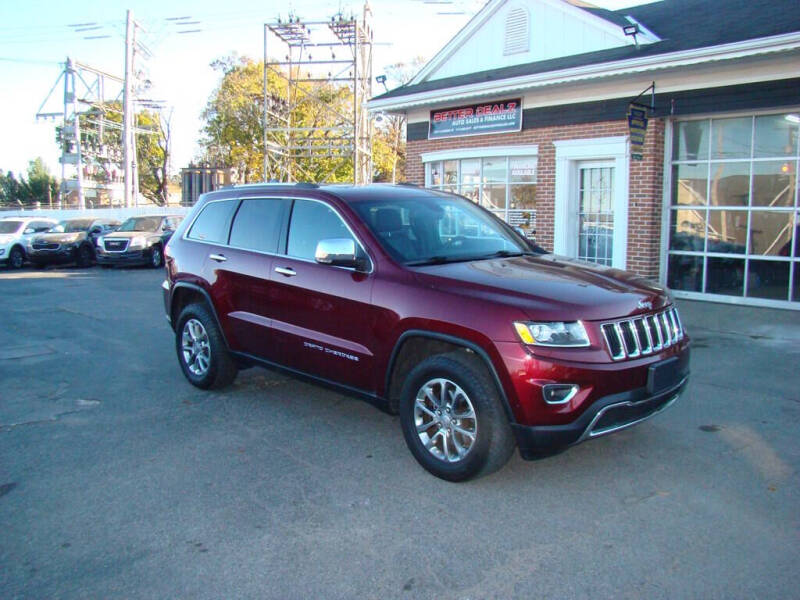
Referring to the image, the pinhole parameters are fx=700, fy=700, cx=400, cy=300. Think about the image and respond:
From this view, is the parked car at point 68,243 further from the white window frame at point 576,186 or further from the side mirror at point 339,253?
the side mirror at point 339,253

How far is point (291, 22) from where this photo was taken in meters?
25.7

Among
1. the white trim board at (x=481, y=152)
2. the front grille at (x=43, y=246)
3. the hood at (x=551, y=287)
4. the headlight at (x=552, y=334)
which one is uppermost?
the white trim board at (x=481, y=152)

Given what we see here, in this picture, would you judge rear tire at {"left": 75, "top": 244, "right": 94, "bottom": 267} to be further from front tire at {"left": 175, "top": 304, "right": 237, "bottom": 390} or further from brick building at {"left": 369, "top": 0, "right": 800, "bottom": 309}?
front tire at {"left": 175, "top": 304, "right": 237, "bottom": 390}

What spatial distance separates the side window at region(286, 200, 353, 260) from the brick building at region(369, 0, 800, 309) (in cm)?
679

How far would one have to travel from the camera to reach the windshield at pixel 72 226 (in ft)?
72.0

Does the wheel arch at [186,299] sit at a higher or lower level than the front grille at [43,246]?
lower

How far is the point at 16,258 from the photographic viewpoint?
21.6 meters

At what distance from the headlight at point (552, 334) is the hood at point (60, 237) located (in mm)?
20068

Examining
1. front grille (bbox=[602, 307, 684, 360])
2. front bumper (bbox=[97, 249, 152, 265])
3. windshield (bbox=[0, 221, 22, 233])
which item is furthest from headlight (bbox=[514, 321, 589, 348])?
windshield (bbox=[0, 221, 22, 233])

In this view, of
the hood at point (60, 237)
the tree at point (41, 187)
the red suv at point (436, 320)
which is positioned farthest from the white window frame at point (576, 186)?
the tree at point (41, 187)

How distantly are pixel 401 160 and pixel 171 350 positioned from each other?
46.3 metres

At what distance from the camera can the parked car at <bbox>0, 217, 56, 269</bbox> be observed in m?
21.2

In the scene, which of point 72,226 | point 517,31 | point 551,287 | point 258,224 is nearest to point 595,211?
point 517,31

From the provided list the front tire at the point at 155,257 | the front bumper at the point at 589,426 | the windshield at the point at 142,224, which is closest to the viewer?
the front bumper at the point at 589,426
